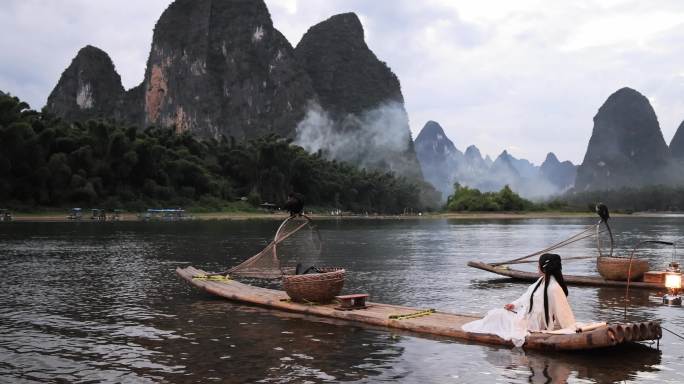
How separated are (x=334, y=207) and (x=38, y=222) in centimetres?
5850

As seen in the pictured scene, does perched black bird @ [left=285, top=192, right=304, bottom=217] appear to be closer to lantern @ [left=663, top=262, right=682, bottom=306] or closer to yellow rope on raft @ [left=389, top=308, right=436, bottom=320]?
yellow rope on raft @ [left=389, top=308, right=436, bottom=320]

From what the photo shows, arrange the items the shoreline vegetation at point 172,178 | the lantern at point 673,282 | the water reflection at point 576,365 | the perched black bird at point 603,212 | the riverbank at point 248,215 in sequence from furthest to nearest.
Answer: the shoreline vegetation at point 172,178, the riverbank at point 248,215, the perched black bird at point 603,212, the lantern at point 673,282, the water reflection at point 576,365

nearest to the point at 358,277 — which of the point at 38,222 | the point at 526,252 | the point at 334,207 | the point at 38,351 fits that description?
the point at 38,351

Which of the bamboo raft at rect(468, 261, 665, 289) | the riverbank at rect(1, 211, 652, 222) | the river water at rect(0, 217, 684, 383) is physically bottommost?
the river water at rect(0, 217, 684, 383)

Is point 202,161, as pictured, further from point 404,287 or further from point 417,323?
point 417,323

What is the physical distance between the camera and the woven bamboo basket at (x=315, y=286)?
12477 millimetres

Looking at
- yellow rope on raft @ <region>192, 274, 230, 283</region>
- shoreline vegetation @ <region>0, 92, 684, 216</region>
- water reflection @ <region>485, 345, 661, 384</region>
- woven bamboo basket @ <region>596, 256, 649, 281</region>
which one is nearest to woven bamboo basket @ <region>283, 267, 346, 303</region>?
yellow rope on raft @ <region>192, 274, 230, 283</region>

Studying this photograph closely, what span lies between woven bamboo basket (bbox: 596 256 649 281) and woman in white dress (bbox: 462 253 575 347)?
8.65 metres

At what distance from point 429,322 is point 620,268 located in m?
9.42

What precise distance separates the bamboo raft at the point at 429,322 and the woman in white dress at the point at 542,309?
19cm

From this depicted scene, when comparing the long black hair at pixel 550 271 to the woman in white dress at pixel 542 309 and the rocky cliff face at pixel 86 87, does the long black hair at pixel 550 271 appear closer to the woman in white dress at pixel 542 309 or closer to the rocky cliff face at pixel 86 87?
the woman in white dress at pixel 542 309

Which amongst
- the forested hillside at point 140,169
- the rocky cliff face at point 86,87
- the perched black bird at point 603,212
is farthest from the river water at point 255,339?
the rocky cliff face at point 86,87

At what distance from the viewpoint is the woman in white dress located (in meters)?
9.58

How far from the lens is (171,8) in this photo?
618ft
